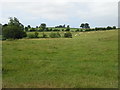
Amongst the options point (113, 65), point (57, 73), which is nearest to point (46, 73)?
point (57, 73)

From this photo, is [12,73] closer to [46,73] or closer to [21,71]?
[21,71]

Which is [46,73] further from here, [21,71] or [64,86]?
[64,86]

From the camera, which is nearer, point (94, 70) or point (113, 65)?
point (94, 70)

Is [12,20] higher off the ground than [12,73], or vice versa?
[12,20]

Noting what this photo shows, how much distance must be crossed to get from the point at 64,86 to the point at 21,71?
3716 mm

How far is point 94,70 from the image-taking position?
10352 millimetres

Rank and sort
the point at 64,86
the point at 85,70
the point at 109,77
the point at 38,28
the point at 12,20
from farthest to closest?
1. the point at 38,28
2. the point at 12,20
3. the point at 85,70
4. the point at 109,77
5. the point at 64,86

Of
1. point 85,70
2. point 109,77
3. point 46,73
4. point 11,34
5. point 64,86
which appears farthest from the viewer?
point 11,34

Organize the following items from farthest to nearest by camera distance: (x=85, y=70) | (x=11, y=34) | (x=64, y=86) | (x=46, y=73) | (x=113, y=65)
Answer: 1. (x=11, y=34)
2. (x=113, y=65)
3. (x=85, y=70)
4. (x=46, y=73)
5. (x=64, y=86)

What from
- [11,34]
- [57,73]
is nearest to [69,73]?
[57,73]

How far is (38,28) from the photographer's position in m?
87.0

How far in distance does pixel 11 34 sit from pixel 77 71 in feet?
151

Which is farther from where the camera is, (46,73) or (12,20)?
(12,20)

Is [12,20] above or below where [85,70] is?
above
